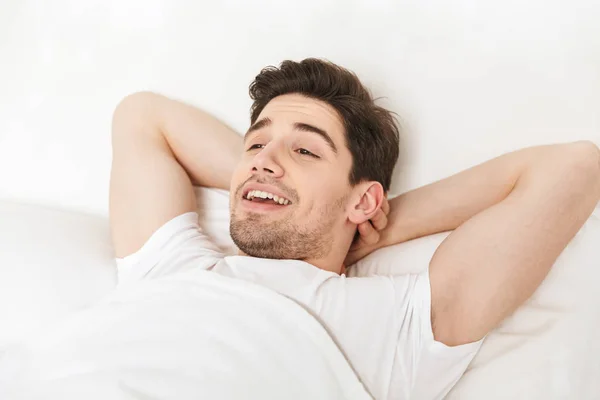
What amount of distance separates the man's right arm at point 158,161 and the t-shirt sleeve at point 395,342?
0.44 metres

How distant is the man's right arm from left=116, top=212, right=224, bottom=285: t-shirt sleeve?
0.03 metres

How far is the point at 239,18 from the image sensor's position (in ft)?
4.94

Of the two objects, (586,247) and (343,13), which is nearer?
(586,247)

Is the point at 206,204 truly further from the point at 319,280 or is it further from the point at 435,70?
the point at 435,70

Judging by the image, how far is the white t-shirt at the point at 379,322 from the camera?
1.01 meters

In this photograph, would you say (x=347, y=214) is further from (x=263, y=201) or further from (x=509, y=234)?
(x=509, y=234)

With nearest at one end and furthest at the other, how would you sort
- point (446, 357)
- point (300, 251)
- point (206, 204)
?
point (446, 357)
point (300, 251)
point (206, 204)

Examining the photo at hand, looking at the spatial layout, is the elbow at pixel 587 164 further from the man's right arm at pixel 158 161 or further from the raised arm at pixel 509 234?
the man's right arm at pixel 158 161

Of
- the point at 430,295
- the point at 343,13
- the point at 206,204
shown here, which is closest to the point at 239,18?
the point at 343,13

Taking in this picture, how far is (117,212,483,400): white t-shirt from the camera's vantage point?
1007mm

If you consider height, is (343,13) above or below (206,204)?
above

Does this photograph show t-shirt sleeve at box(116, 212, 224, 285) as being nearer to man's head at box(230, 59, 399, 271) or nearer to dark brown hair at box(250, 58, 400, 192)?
man's head at box(230, 59, 399, 271)

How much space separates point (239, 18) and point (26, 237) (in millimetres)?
754

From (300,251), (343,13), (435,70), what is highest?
(343,13)
